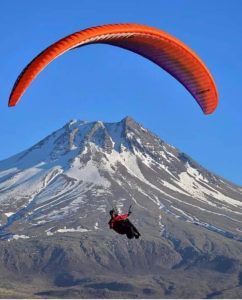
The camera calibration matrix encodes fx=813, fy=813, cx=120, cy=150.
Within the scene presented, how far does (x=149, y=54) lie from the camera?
4006 cm

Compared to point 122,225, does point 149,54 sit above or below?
above

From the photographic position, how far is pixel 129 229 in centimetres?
3525

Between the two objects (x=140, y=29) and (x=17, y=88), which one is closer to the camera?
(x=17, y=88)

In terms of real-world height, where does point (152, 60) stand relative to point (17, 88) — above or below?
above

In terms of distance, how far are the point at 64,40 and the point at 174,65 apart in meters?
8.79

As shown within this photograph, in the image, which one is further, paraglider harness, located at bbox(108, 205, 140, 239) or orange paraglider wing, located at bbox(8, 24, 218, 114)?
paraglider harness, located at bbox(108, 205, 140, 239)

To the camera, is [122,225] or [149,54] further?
[149,54]

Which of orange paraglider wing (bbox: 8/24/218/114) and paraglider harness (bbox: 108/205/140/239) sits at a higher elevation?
orange paraglider wing (bbox: 8/24/218/114)

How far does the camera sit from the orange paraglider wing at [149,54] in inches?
1268

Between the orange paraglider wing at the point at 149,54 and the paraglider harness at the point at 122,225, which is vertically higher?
the orange paraglider wing at the point at 149,54

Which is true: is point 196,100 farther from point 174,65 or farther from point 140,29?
point 140,29

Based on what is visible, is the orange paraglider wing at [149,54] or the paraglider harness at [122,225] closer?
the orange paraglider wing at [149,54]

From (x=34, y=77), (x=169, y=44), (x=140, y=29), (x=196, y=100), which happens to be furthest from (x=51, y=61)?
(x=196, y=100)

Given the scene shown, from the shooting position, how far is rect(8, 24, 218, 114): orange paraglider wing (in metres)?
32.2
